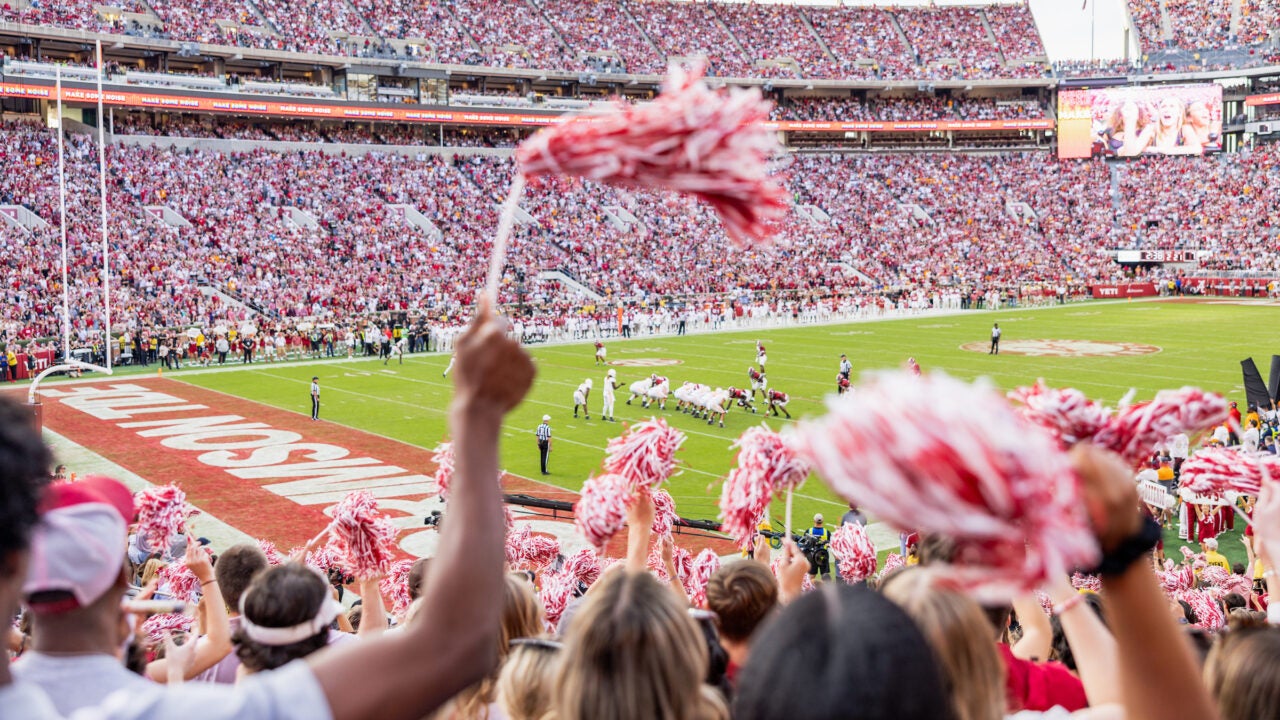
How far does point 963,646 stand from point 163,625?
15.6ft

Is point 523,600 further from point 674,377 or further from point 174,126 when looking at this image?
point 174,126

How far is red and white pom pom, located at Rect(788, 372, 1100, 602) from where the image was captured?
5.21 feet

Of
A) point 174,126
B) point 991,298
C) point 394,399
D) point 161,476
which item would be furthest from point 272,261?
point 991,298

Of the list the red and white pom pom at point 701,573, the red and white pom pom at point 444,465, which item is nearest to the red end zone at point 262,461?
the red and white pom pom at point 444,465

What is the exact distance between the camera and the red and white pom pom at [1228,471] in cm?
306

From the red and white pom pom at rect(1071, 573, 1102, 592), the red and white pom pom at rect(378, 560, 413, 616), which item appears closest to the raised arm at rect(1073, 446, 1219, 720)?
the red and white pom pom at rect(378, 560, 413, 616)

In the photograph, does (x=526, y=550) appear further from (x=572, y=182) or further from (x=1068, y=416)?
(x=572, y=182)

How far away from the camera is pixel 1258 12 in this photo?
227 ft

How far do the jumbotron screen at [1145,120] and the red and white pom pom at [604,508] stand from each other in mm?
70101

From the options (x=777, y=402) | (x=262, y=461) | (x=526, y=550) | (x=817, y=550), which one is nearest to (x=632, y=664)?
(x=526, y=550)

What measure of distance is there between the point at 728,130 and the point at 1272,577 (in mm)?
2387

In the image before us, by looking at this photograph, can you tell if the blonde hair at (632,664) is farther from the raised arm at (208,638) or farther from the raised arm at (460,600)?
the raised arm at (208,638)

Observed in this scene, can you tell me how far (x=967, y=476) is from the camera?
5.26 feet

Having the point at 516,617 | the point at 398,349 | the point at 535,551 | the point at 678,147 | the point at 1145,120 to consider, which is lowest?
the point at 535,551
